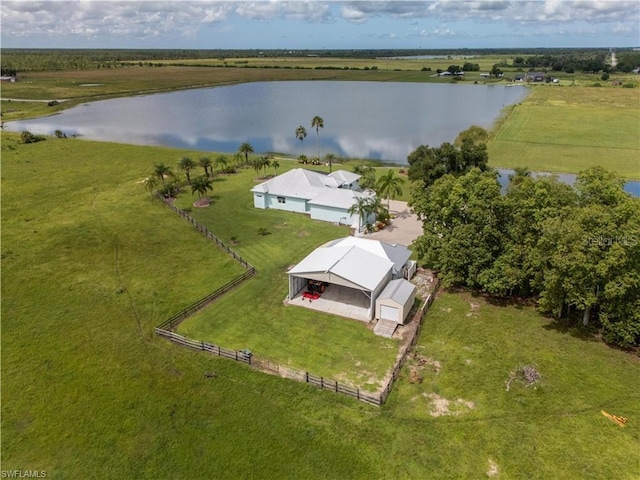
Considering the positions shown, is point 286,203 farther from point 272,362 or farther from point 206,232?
point 272,362

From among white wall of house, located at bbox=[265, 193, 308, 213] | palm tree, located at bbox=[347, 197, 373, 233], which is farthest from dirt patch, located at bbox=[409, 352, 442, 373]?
white wall of house, located at bbox=[265, 193, 308, 213]

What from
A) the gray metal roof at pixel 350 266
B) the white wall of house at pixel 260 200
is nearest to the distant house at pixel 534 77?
the white wall of house at pixel 260 200

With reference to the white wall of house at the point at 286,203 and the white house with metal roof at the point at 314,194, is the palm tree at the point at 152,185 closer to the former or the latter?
the white house with metal roof at the point at 314,194

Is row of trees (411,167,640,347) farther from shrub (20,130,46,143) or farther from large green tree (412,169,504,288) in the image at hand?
shrub (20,130,46,143)

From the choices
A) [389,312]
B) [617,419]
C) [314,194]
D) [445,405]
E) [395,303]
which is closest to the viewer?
[617,419]

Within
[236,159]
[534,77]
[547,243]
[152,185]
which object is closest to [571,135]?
[236,159]
